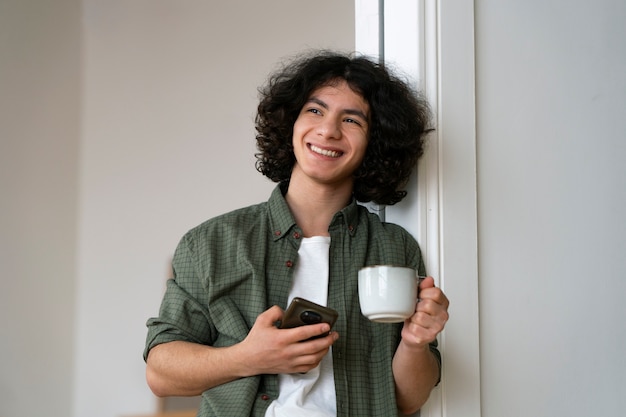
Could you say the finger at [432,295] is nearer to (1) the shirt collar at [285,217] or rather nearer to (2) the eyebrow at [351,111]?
(1) the shirt collar at [285,217]

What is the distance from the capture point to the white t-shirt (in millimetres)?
1116

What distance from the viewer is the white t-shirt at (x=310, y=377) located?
112cm

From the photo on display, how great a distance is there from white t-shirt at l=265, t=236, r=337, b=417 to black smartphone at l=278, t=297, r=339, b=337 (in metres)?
0.13

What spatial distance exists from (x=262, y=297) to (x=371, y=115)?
379mm

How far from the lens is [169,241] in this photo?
9.66 feet

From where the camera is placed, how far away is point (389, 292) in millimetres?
999

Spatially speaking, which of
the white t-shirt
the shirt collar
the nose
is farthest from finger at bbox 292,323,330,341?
the nose

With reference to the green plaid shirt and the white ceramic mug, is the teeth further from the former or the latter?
the white ceramic mug
